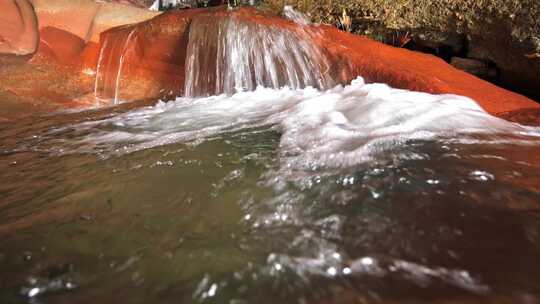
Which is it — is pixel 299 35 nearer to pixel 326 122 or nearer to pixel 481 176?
pixel 326 122

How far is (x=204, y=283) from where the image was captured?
1632mm

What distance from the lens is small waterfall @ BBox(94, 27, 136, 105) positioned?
6.79m

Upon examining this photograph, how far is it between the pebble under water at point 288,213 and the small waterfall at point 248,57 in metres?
1.72

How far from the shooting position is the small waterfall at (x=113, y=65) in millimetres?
6789

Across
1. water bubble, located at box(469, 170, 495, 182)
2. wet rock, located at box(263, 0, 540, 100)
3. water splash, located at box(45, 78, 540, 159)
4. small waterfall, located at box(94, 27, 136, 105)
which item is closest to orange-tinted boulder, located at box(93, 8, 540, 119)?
small waterfall, located at box(94, 27, 136, 105)

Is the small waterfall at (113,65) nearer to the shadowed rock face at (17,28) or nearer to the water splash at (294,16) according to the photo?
the shadowed rock face at (17,28)

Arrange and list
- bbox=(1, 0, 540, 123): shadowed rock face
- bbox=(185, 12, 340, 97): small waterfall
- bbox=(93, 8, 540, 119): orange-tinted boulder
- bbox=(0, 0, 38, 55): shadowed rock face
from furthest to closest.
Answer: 1. bbox=(0, 0, 38, 55): shadowed rock face
2. bbox=(185, 12, 340, 97): small waterfall
3. bbox=(1, 0, 540, 123): shadowed rock face
4. bbox=(93, 8, 540, 119): orange-tinted boulder

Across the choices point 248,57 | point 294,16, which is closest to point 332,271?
point 248,57

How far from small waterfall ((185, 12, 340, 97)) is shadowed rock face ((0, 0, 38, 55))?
315cm

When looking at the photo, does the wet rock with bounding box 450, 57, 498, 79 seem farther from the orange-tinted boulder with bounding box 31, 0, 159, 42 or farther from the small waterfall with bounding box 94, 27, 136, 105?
the orange-tinted boulder with bounding box 31, 0, 159, 42

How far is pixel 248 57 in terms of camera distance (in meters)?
5.89

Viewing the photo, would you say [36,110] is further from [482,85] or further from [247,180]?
[482,85]

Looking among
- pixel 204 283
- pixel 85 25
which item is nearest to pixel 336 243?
pixel 204 283

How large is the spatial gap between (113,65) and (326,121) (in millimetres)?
4504
